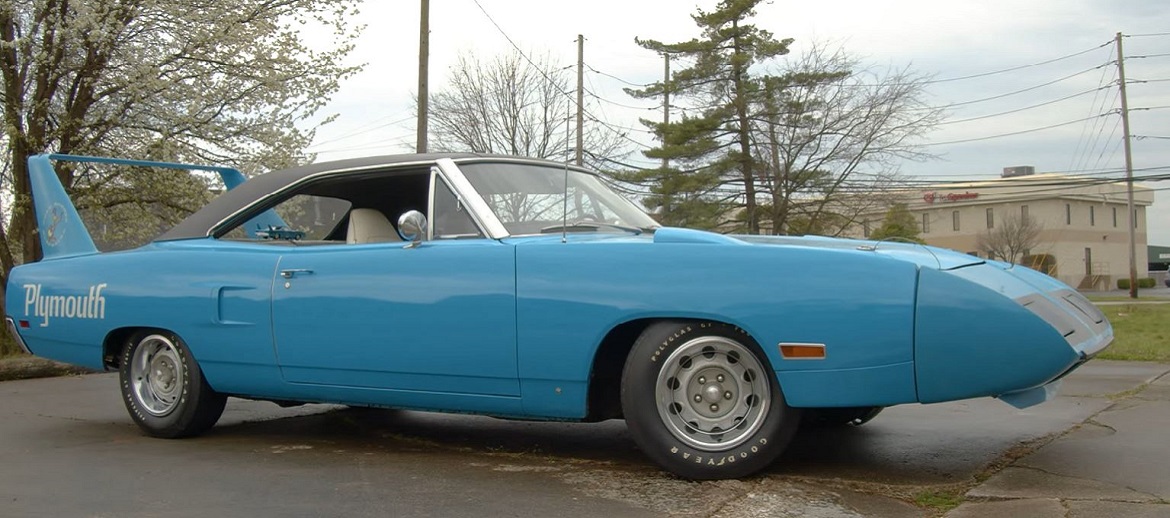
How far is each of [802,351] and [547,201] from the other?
180cm

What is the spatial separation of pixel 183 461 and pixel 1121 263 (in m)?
78.7

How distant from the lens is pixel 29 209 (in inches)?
602

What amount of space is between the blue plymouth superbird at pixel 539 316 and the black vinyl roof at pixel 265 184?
0.06 ft

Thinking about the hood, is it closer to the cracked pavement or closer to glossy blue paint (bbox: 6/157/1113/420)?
glossy blue paint (bbox: 6/157/1113/420)

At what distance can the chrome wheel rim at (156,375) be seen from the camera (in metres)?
5.75

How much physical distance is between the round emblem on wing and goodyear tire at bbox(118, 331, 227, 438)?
1135mm

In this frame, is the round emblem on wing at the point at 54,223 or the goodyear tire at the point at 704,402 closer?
the goodyear tire at the point at 704,402

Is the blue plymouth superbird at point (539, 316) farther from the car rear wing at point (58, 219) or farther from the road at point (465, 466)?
the road at point (465, 466)

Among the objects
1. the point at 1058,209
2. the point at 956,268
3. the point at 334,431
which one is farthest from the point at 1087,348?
the point at 1058,209

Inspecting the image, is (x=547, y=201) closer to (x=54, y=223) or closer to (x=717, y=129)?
(x=54, y=223)

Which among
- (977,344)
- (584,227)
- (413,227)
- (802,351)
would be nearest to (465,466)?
(413,227)

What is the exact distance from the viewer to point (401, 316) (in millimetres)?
4805

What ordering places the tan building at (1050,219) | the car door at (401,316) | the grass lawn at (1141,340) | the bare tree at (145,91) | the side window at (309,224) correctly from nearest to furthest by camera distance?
1. the car door at (401,316)
2. the side window at (309,224)
3. the grass lawn at (1141,340)
4. the bare tree at (145,91)
5. the tan building at (1050,219)

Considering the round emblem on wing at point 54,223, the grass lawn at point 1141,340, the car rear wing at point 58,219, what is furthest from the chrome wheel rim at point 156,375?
the grass lawn at point 1141,340
